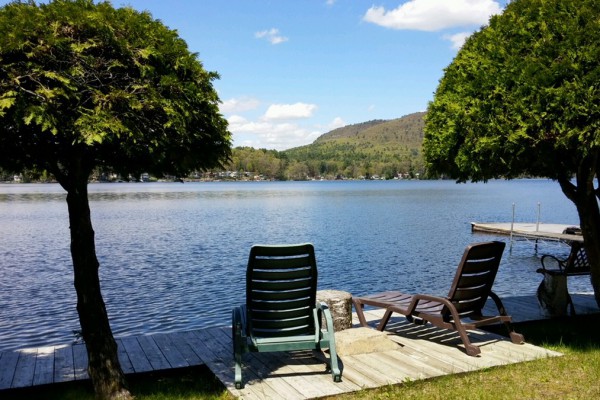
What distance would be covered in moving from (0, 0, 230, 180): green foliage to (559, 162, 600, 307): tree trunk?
5.37m

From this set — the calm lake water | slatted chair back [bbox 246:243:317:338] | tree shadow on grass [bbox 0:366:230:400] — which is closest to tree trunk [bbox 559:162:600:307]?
slatted chair back [bbox 246:243:317:338]

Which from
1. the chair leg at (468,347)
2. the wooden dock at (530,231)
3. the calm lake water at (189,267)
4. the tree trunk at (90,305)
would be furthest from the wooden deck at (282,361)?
the wooden dock at (530,231)

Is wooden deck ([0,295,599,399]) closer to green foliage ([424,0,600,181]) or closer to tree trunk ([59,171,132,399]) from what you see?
tree trunk ([59,171,132,399])

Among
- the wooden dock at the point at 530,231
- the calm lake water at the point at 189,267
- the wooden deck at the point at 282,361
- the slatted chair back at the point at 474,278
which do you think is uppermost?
the slatted chair back at the point at 474,278

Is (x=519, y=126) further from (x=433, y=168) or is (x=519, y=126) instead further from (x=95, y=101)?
(x=95, y=101)

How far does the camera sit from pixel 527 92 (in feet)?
20.3

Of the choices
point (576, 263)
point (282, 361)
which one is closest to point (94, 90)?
point (282, 361)

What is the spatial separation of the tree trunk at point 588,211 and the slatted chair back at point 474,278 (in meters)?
1.66

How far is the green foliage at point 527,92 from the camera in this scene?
5891 millimetres

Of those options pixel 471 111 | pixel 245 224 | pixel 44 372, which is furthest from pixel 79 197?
pixel 245 224

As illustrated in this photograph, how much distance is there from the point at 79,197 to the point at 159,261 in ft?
67.9

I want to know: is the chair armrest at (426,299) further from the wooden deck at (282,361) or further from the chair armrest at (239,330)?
the chair armrest at (239,330)

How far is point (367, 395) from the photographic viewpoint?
537cm

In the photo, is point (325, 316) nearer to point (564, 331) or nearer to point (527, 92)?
point (527, 92)
